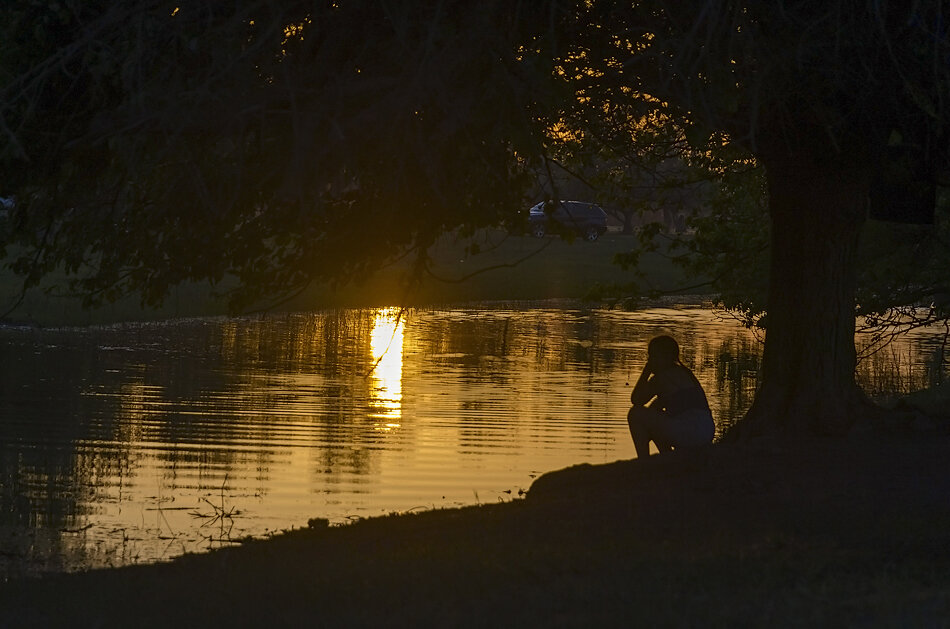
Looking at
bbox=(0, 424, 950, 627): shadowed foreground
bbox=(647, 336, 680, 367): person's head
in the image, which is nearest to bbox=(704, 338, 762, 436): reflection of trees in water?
bbox=(647, 336, 680, 367): person's head

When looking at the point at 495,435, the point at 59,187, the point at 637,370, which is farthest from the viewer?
the point at 637,370

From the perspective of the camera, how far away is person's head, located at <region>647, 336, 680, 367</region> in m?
11.4

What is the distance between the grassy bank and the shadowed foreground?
8051 mm

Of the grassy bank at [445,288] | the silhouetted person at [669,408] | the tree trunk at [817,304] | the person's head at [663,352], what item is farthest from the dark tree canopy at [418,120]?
the grassy bank at [445,288]

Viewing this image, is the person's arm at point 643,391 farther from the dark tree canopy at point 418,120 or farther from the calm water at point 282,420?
the calm water at point 282,420

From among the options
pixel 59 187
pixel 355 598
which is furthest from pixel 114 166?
pixel 355 598

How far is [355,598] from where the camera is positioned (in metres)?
7.09

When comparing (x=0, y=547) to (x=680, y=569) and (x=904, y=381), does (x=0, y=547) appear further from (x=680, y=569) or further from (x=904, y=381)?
(x=904, y=381)

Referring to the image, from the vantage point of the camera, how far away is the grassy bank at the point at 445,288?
94.0 ft

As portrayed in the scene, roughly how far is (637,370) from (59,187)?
13639 millimetres

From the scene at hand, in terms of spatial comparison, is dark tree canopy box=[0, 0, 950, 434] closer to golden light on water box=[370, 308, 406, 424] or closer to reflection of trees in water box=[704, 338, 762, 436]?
golden light on water box=[370, 308, 406, 424]

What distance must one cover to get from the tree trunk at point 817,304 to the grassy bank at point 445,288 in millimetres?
6141

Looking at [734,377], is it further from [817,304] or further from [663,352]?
[663,352]

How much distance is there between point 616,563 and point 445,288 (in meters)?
32.5
